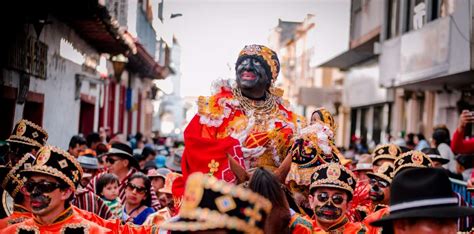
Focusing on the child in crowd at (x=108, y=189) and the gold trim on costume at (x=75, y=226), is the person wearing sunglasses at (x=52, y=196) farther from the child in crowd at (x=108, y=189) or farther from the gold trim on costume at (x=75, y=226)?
the child in crowd at (x=108, y=189)

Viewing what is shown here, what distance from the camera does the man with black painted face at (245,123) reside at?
25.6ft

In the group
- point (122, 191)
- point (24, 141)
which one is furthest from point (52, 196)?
point (122, 191)

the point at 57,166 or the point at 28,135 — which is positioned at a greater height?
the point at 28,135

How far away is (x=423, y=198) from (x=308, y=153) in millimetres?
3690

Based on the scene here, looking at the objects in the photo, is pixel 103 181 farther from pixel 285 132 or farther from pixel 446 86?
pixel 446 86

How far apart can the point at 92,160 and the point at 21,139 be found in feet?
9.92

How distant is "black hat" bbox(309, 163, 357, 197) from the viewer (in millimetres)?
7223

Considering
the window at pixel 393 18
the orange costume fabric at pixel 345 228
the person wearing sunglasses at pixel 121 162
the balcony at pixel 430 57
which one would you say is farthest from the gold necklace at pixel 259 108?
the window at pixel 393 18

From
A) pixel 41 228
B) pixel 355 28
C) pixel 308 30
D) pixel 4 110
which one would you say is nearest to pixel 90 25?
pixel 4 110

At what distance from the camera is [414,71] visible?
75.2 ft

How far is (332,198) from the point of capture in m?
7.24

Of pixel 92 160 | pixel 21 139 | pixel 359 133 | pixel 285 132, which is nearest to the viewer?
pixel 285 132

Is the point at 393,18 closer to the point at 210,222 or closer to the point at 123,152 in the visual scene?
the point at 123,152

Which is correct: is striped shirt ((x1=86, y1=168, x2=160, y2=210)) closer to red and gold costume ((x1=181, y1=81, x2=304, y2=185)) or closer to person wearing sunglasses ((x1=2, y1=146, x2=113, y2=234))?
red and gold costume ((x1=181, y1=81, x2=304, y2=185))
